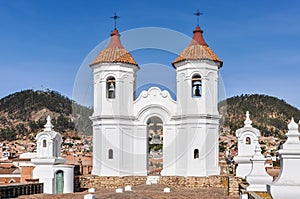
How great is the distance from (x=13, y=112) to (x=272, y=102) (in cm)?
4451

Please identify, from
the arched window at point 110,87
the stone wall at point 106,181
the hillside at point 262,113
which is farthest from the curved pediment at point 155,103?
the hillside at point 262,113

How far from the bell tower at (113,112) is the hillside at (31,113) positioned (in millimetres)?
52619

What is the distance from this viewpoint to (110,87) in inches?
1016

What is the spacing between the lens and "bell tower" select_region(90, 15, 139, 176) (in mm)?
24828

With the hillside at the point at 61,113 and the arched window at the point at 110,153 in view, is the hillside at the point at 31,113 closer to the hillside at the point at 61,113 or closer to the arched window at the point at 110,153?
the hillside at the point at 61,113

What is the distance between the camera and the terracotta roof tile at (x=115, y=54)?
25359 millimetres

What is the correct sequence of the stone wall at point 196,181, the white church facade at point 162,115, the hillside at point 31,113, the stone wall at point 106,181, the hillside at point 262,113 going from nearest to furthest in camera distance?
the stone wall at point 196,181 → the stone wall at point 106,181 → the white church facade at point 162,115 → the hillside at point 262,113 → the hillside at point 31,113

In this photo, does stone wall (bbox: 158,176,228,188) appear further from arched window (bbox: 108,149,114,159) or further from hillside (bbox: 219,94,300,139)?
hillside (bbox: 219,94,300,139)

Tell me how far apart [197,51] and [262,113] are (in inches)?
2072

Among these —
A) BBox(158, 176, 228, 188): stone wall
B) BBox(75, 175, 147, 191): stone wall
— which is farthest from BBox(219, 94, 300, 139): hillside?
BBox(158, 176, 228, 188): stone wall

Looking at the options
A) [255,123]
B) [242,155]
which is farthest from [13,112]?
[242,155]

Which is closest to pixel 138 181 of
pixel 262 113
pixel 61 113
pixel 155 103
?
pixel 155 103

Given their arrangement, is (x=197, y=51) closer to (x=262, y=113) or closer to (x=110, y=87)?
(x=110, y=87)

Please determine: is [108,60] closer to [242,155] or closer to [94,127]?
[94,127]
